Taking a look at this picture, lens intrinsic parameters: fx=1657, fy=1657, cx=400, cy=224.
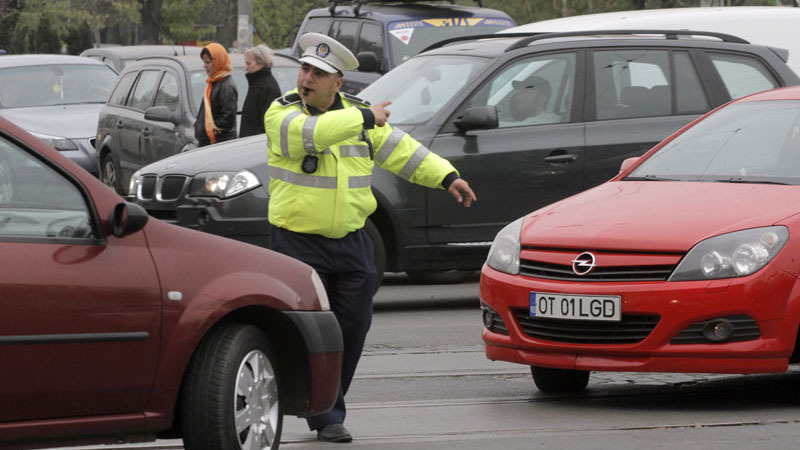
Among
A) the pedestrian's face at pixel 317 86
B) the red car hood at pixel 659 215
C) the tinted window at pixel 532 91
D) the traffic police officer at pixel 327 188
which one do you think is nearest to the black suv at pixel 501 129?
the tinted window at pixel 532 91

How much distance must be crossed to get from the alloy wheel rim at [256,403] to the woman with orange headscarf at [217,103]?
27.0ft

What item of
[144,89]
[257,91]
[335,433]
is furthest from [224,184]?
[144,89]

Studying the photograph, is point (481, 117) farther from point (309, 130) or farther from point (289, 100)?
point (309, 130)

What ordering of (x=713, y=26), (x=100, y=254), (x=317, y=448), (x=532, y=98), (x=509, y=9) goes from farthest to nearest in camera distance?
(x=509, y=9) → (x=713, y=26) → (x=532, y=98) → (x=317, y=448) → (x=100, y=254)

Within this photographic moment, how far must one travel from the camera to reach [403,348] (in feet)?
31.5

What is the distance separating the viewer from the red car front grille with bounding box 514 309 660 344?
23.6 feet

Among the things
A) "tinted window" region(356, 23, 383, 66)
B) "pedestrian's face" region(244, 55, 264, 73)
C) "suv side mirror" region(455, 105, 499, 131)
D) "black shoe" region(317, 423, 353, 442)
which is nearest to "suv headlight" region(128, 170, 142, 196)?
"pedestrian's face" region(244, 55, 264, 73)

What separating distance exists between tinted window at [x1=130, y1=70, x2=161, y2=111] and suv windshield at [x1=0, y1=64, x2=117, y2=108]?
4.07 m

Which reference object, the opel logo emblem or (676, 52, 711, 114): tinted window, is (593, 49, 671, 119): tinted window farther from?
the opel logo emblem

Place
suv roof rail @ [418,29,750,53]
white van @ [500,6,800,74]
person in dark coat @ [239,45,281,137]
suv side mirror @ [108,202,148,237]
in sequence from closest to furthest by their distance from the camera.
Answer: suv side mirror @ [108,202,148,237] → suv roof rail @ [418,29,750,53] → person in dark coat @ [239,45,281,137] → white van @ [500,6,800,74]

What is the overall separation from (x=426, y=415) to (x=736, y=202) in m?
1.71

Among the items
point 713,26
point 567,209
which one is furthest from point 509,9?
point 567,209

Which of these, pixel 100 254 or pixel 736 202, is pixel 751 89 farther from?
pixel 100 254

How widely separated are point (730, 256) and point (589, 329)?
0.70 metres
